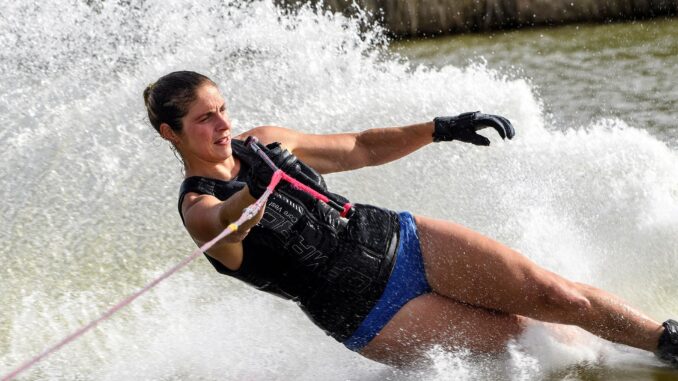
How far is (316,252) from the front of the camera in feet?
8.70

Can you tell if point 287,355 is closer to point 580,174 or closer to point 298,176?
point 298,176

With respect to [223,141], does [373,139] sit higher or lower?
lower

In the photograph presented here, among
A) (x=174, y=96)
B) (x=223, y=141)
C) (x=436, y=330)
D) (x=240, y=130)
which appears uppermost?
(x=174, y=96)

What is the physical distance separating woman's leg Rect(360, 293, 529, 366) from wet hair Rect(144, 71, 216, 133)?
2.63 feet

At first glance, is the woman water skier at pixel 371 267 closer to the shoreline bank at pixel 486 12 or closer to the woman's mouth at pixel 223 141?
the woman's mouth at pixel 223 141

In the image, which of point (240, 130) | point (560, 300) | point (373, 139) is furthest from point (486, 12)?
point (560, 300)

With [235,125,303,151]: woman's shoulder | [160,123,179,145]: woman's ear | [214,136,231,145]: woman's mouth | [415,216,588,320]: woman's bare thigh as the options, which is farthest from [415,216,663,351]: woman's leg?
[160,123,179,145]: woman's ear

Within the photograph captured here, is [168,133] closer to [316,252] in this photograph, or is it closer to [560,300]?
[316,252]

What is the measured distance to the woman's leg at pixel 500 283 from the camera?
271 cm

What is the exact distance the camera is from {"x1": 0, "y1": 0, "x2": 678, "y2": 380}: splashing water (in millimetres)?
3299

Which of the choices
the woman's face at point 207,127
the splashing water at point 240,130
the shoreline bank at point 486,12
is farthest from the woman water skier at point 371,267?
the shoreline bank at point 486,12

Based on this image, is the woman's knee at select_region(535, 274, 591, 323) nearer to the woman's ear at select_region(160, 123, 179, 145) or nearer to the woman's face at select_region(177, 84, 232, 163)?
the woman's face at select_region(177, 84, 232, 163)

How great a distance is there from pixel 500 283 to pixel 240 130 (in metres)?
2.21

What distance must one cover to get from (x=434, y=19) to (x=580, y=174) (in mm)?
3427
